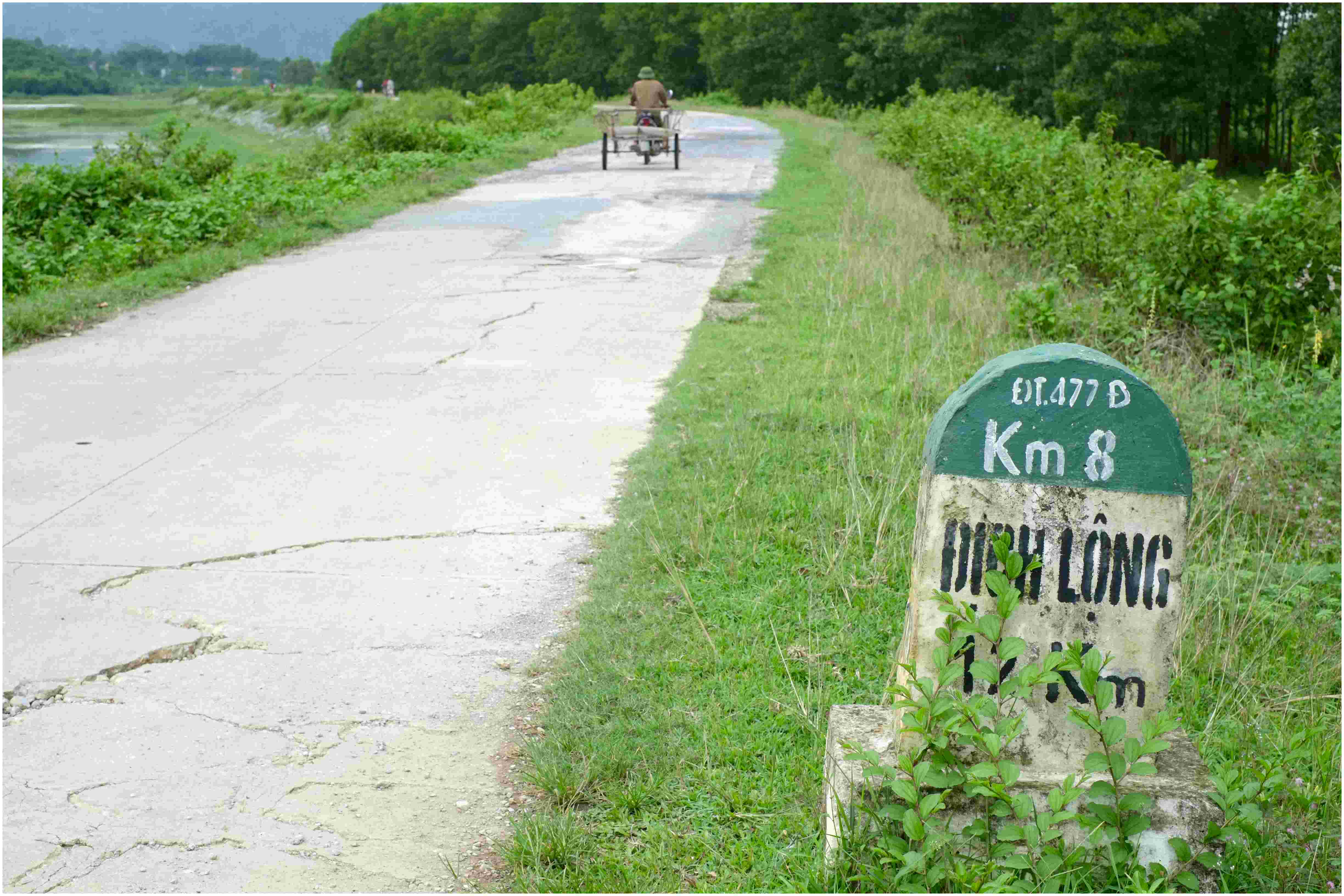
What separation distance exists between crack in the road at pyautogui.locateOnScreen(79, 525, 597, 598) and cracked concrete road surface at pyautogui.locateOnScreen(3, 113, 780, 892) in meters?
0.02

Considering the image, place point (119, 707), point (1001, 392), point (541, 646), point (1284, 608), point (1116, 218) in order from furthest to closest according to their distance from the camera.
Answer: point (1116, 218)
point (1284, 608)
point (541, 646)
point (119, 707)
point (1001, 392)

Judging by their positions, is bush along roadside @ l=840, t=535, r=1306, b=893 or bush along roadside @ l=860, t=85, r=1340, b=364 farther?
bush along roadside @ l=860, t=85, r=1340, b=364

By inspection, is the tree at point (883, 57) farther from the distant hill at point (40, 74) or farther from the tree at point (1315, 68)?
the distant hill at point (40, 74)

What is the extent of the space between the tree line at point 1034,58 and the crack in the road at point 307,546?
13.9 meters

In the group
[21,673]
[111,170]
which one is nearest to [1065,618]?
[21,673]

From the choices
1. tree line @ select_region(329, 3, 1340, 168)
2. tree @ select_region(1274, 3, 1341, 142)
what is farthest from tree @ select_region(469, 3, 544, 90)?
tree @ select_region(1274, 3, 1341, 142)

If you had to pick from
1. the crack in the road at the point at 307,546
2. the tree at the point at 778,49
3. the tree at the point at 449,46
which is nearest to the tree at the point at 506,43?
the tree at the point at 449,46

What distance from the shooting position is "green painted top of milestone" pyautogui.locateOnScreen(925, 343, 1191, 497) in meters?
2.88

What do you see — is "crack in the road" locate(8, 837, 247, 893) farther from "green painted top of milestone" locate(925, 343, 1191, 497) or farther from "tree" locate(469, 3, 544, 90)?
"tree" locate(469, 3, 544, 90)

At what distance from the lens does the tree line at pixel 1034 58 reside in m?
34.6

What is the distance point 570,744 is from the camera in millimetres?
3754

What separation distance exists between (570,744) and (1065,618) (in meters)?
1.50

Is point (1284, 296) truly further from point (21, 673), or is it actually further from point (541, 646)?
A: point (21, 673)

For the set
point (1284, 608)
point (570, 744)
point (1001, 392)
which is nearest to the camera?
point (1001, 392)
